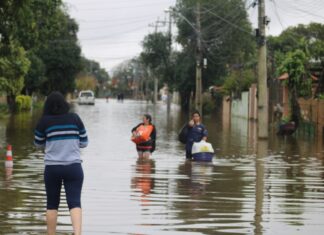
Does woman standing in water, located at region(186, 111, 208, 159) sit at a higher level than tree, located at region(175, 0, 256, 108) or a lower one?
lower

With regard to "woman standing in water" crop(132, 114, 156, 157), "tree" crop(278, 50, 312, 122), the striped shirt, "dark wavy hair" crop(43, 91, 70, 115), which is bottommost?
"woman standing in water" crop(132, 114, 156, 157)

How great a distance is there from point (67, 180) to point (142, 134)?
10.1m

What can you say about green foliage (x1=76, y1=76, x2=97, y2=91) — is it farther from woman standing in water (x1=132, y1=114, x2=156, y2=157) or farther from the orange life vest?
the orange life vest

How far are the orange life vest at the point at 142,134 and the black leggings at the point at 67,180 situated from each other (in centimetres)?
1004

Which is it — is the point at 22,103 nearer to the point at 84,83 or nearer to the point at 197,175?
the point at 197,175

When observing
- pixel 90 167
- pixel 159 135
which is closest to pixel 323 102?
pixel 159 135

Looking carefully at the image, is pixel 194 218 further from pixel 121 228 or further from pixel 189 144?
pixel 189 144

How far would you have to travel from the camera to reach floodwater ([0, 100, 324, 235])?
8930 mm

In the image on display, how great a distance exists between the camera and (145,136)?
17.8m

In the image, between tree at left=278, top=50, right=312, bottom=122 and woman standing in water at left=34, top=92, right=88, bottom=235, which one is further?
tree at left=278, top=50, right=312, bottom=122

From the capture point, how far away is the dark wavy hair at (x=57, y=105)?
7719 mm

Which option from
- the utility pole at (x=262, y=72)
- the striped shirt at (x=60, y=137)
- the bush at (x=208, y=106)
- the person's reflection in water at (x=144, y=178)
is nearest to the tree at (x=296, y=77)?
the utility pole at (x=262, y=72)

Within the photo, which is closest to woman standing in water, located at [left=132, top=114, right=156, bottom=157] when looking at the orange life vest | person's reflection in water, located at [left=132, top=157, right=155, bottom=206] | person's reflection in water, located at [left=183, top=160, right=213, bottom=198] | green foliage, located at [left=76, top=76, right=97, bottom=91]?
the orange life vest

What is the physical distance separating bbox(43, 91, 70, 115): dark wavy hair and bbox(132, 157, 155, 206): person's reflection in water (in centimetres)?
337
